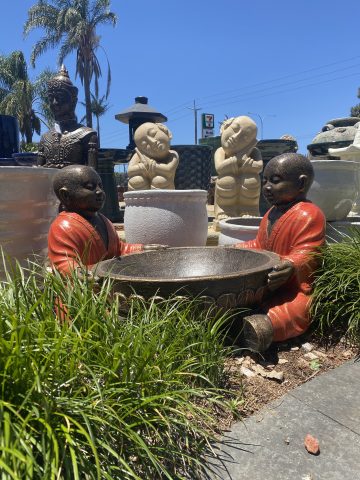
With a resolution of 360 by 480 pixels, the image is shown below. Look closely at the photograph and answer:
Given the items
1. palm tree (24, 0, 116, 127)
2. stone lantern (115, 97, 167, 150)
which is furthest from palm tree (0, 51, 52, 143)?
stone lantern (115, 97, 167, 150)

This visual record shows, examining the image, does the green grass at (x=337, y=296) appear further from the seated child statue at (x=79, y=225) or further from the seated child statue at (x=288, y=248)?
the seated child statue at (x=79, y=225)

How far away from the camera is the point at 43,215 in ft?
11.9

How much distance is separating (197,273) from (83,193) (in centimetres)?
104

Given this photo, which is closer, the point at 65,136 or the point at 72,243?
the point at 72,243

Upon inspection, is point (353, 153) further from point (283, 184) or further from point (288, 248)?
point (288, 248)

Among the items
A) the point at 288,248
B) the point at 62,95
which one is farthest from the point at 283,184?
the point at 62,95

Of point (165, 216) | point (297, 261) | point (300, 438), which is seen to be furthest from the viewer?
point (165, 216)

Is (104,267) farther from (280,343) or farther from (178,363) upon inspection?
(280,343)

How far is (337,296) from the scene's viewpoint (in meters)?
2.63

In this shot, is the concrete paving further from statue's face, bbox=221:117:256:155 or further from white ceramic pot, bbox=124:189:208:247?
statue's face, bbox=221:117:256:155

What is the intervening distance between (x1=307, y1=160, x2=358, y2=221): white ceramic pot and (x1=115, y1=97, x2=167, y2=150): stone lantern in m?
8.97

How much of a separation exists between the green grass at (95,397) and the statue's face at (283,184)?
1.28 metres

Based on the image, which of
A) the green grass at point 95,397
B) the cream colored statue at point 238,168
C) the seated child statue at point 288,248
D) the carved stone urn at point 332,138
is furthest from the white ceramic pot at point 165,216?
the carved stone urn at point 332,138

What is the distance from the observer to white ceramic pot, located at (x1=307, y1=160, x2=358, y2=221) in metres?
4.11
